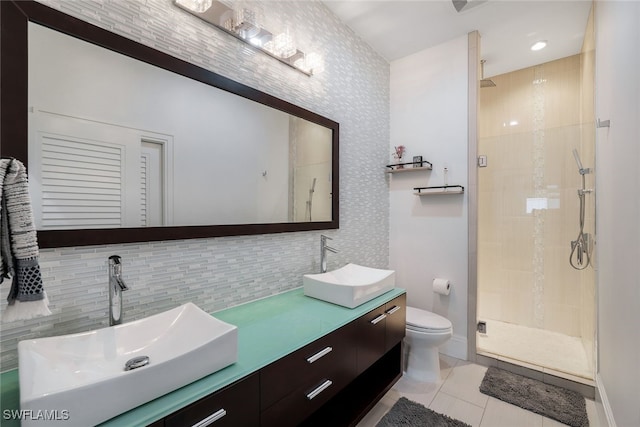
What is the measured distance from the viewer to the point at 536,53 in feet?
8.64

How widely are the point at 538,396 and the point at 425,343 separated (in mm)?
773

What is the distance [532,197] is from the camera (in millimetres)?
2811

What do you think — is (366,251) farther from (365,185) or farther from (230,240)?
(230,240)

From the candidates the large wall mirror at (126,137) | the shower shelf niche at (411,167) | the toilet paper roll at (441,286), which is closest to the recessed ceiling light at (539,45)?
the shower shelf niche at (411,167)

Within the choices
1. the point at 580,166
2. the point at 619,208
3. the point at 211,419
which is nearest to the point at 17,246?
the point at 211,419

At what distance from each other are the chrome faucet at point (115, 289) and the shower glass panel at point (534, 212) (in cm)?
258

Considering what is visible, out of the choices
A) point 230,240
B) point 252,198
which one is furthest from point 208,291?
point 252,198

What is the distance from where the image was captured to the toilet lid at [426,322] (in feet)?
6.66

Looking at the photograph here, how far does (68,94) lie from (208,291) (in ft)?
3.17

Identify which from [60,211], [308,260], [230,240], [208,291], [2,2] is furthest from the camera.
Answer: [308,260]

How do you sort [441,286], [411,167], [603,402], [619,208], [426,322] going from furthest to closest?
[411,167], [441,286], [426,322], [603,402], [619,208]

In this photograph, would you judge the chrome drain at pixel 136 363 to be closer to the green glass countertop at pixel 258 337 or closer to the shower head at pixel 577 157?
the green glass countertop at pixel 258 337

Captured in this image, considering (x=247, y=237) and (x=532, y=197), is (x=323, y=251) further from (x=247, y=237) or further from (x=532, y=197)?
(x=532, y=197)

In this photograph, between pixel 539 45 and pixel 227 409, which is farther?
pixel 539 45
